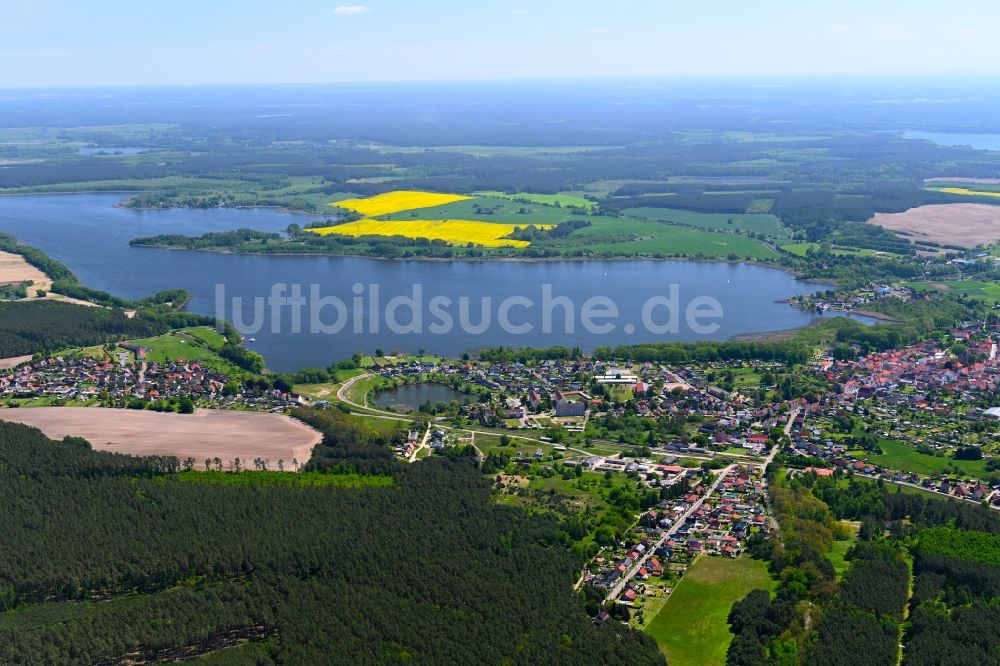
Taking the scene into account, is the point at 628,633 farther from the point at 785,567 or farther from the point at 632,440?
the point at 632,440

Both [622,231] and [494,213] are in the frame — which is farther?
[494,213]

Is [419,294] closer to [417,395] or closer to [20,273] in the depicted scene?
[417,395]

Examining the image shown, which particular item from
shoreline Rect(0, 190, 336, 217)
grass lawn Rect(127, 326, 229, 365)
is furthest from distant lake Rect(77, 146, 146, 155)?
grass lawn Rect(127, 326, 229, 365)

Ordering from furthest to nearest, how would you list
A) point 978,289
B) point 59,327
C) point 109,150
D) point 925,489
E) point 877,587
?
point 109,150
point 978,289
point 59,327
point 925,489
point 877,587

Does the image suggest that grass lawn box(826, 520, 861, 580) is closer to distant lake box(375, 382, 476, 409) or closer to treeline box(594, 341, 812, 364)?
distant lake box(375, 382, 476, 409)

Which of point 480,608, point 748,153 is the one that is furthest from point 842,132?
point 480,608

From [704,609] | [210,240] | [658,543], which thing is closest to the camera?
[704,609]

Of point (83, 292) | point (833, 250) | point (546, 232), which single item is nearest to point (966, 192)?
point (833, 250)
